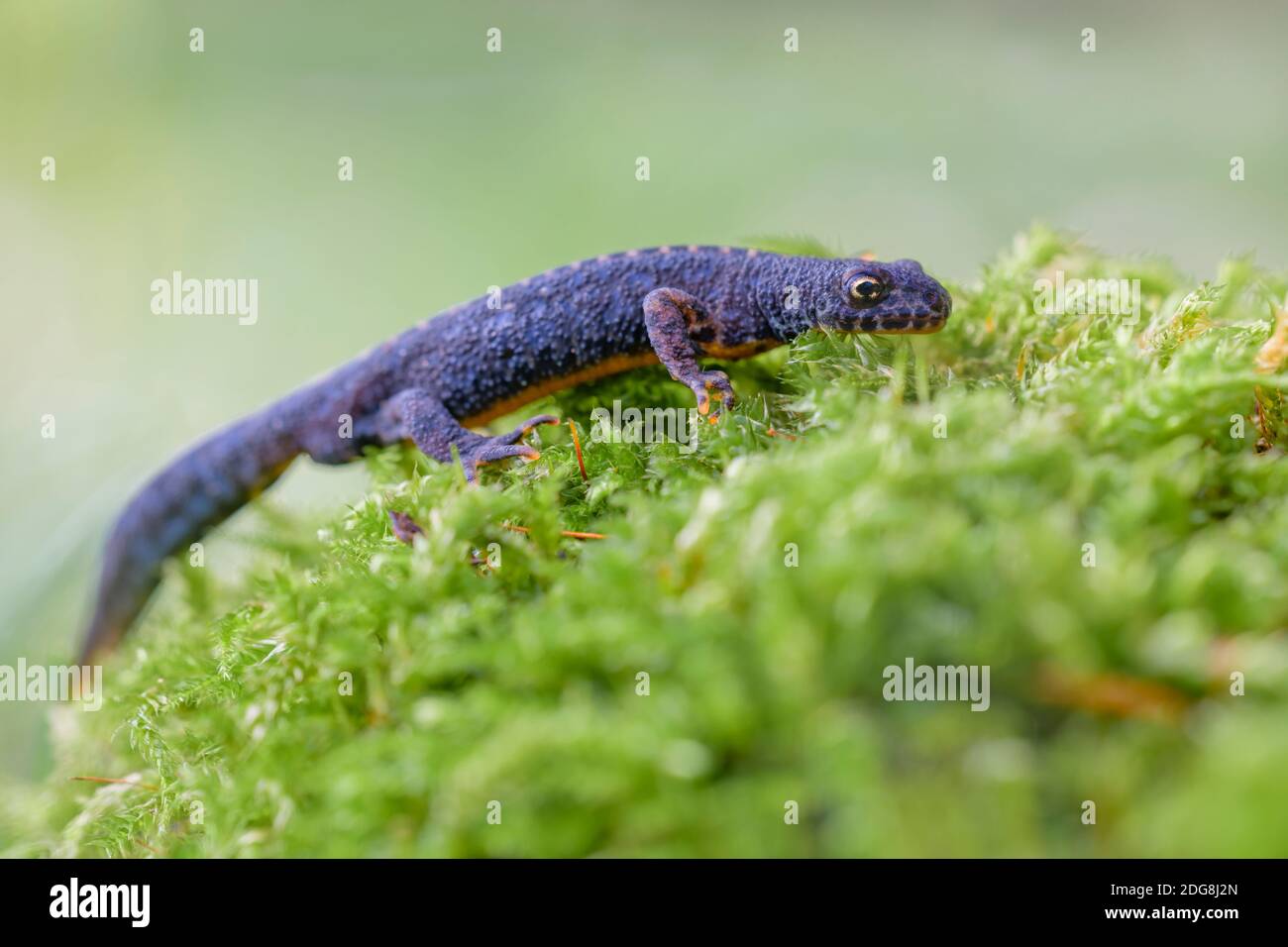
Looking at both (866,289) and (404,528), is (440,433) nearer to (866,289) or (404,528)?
(404,528)

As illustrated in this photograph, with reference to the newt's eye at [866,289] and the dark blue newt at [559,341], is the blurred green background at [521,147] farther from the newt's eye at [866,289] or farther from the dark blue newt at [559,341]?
the newt's eye at [866,289]

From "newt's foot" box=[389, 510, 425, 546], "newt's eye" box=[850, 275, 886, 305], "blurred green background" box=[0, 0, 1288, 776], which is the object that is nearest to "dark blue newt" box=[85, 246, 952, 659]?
"newt's eye" box=[850, 275, 886, 305]

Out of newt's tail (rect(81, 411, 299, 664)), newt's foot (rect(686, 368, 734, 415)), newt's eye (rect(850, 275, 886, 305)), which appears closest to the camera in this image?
newt's foot (rect(686, 368, 734, 415))

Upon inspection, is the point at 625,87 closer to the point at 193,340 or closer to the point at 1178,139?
the point at 193,340

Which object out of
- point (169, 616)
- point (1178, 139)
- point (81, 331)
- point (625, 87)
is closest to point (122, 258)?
point (81, 331)

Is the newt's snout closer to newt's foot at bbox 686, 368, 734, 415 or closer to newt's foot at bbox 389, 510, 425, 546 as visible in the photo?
newt's foot at bbox 686, 368, 734, 415

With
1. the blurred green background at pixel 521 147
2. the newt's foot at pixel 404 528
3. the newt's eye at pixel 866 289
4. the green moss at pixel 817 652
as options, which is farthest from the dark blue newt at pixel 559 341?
the blurred green background at pixel 521 147

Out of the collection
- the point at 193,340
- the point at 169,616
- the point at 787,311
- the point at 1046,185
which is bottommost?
the point at 169,616
